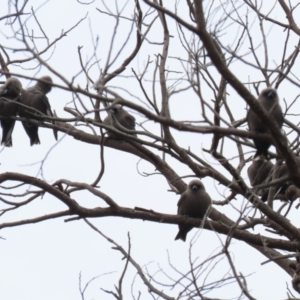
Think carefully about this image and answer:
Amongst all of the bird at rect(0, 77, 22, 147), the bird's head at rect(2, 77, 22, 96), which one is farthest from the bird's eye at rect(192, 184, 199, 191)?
the bird's head at rect(2, 77, 22, 96)

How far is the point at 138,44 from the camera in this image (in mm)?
6582

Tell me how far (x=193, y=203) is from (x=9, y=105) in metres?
2.45

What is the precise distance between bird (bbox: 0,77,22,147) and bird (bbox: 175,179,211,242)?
2.19 m

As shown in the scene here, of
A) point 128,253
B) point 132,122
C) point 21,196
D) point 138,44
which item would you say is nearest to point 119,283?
point 128,253

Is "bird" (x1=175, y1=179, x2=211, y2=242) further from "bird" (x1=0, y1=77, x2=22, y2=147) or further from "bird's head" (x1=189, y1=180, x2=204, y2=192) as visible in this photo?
"bird" (x1=0, y1=77, x2=22, y2=147)

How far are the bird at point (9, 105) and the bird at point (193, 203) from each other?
7.19 feet

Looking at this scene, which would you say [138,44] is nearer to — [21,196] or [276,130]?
[21,196]

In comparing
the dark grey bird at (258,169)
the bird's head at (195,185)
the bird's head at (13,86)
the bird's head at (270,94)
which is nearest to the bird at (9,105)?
the bird's head at (13,86)

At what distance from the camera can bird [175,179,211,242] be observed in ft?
23.1

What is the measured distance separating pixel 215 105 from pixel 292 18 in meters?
1.80

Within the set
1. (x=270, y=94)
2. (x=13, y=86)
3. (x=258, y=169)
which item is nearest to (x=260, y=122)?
(x=270, y=94)

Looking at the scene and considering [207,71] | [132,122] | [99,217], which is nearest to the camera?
[99,217]

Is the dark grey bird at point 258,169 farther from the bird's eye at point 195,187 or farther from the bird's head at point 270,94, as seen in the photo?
the bird's head at point 270,94

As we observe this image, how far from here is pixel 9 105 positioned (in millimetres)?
8008
